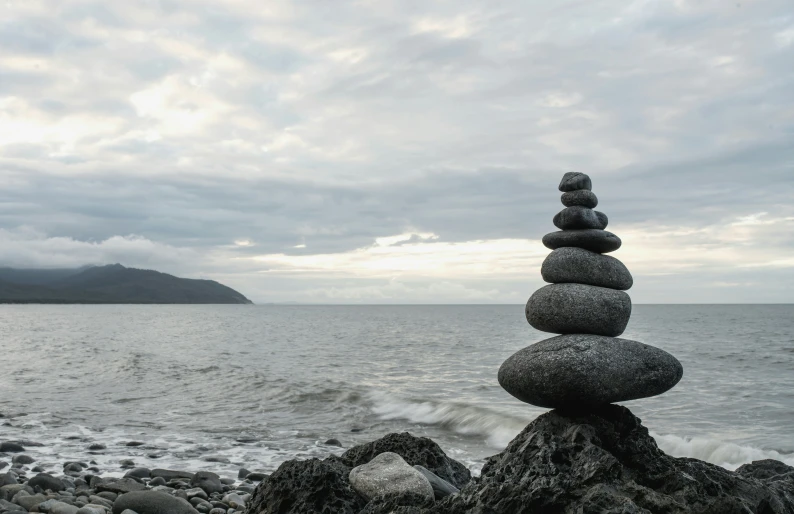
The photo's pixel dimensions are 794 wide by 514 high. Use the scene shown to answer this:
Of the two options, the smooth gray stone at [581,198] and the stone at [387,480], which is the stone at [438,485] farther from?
the smooth gray stone at [581,198]

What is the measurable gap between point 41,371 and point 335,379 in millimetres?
15769

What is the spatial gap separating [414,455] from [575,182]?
4599 mm

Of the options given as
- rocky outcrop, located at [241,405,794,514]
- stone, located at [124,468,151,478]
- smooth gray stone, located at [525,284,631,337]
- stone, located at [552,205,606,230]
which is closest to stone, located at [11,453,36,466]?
stone, located at [124,468,151,478]

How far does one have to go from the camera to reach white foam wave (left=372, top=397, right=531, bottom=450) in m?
18.7

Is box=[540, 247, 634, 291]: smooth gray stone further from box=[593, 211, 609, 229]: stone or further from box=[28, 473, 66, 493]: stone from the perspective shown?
box=[28, 473, 66, 493]: stone

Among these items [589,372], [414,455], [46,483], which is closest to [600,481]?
[589,372]

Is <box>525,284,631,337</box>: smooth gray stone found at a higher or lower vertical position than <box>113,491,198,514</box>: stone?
higher

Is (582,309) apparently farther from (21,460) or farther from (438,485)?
(21,460)

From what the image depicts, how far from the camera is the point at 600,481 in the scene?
6434 mm

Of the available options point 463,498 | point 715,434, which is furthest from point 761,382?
point 463,498

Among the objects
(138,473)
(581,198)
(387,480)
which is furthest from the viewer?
(138,473)

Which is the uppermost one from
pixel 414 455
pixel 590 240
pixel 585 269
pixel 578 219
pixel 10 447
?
pixel 578 219

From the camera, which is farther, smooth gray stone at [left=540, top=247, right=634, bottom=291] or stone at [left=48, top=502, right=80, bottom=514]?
stone at [left=48, top=502, right=80, bottom=514]

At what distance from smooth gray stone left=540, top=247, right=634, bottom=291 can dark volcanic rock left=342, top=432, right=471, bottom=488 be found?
3090 mm
